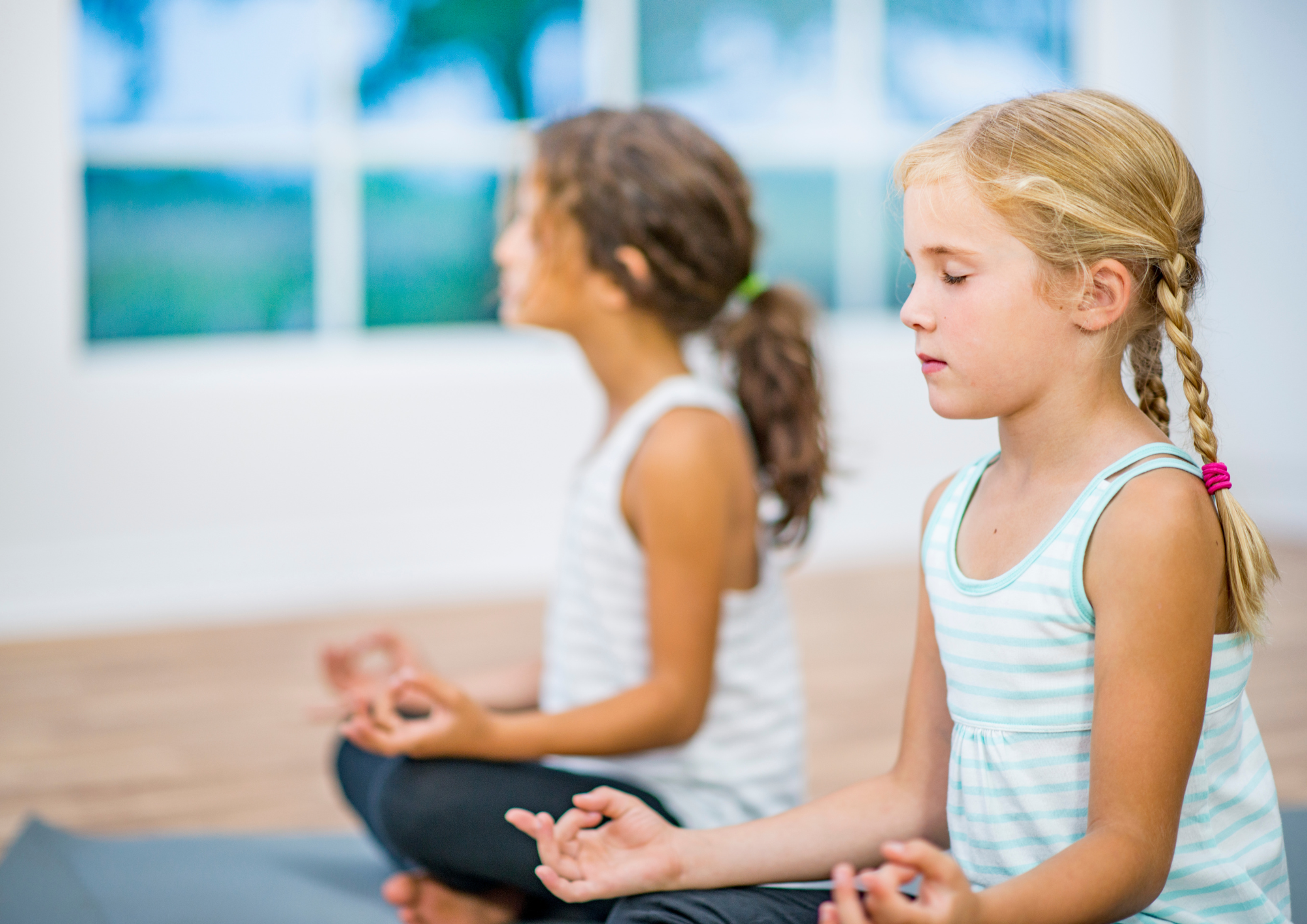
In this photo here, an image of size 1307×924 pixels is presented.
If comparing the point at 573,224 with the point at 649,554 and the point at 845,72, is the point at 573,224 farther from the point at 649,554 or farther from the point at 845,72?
the point at 845,72

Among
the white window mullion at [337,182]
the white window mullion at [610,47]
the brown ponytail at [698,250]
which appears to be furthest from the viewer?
the white window mullion at [610,47]

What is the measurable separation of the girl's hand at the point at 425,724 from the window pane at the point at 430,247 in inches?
104

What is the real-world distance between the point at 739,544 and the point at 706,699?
0.52ft

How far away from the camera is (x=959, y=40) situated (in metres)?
4.39

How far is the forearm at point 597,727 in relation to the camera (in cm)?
120

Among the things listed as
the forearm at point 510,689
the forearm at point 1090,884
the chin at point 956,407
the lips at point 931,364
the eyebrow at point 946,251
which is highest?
the eyebrow at point 946,251

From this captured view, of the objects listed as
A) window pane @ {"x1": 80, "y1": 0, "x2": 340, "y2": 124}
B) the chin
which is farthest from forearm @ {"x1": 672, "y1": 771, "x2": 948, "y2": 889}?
window pane @ {"x1": 80, "y1": 0, "x2": 340, "y2": 124}

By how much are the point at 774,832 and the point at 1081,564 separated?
290mm

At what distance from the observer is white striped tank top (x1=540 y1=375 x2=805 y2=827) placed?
130cm

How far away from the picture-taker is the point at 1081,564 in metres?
0.79

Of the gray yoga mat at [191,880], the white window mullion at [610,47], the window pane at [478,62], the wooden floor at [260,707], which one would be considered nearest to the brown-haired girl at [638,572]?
the gray yoga mat at [191,880]

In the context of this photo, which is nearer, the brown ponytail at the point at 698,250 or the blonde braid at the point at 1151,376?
the blonde braid at the point at 1151,376

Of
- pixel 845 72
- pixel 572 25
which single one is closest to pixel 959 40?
pixel 845 72

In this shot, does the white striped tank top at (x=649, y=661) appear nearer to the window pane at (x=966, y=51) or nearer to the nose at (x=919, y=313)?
the nose at (x=919, y=313)
